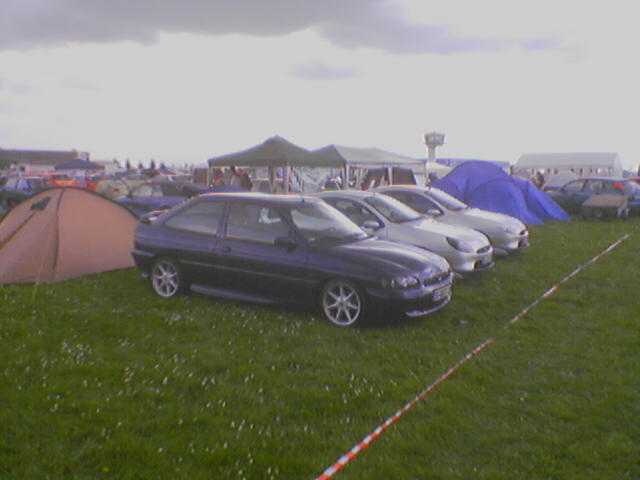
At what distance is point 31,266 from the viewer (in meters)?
9.61

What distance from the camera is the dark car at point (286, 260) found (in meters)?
7.22

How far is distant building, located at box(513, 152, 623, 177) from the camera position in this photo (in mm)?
47250

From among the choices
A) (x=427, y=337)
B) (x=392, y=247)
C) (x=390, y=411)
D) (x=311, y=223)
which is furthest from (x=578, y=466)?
(x=311, y=223)

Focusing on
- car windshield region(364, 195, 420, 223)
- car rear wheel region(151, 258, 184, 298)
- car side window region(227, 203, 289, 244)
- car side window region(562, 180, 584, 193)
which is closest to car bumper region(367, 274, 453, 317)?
car side window region(227, 203, 289, 244)

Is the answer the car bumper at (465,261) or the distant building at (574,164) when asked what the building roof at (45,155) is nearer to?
the distant building at (574,164)

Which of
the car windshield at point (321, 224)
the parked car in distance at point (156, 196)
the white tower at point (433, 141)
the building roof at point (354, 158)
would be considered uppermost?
the white tower at point (433, 141)

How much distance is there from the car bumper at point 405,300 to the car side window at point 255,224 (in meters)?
1.43

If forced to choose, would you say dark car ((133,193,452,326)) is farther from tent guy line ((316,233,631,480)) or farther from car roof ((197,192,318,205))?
tent guy line ((316,233,631,480))

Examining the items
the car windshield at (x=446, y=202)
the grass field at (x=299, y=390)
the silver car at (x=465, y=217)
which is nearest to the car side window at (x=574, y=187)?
the silver car at (x=465, y=217)

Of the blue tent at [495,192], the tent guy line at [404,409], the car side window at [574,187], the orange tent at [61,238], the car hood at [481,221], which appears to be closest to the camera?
the tent guy line at [404,409]

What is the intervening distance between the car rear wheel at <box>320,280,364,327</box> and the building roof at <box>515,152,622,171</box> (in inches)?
1750

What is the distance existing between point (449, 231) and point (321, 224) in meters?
3.19

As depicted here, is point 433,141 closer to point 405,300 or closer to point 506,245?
point 506,245

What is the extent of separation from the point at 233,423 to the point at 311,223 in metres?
3.81
